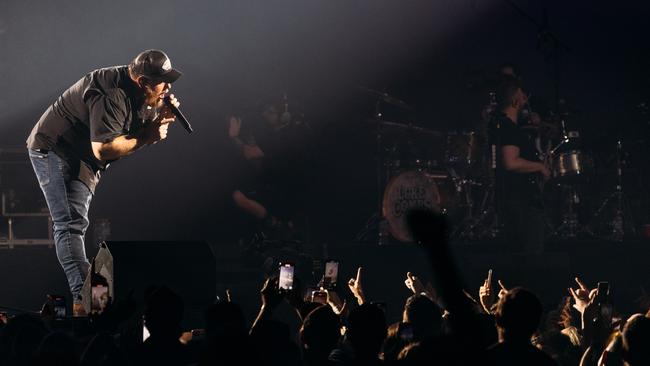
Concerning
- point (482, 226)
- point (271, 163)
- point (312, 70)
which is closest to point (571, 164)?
point (482, 226)

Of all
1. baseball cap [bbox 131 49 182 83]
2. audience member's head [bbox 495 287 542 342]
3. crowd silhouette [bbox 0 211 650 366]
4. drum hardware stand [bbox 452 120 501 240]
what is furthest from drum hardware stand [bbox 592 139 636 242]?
audience member's head [bbox 495 287 542 342]

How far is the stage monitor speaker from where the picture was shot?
6.28 metres

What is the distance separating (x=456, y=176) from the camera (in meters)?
12.9

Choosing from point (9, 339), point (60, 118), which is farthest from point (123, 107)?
point (9, 339)

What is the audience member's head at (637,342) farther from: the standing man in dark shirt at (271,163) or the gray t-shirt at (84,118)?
the standing man in dark shirt at (271,163)

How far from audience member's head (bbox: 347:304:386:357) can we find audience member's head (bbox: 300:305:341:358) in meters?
0.10

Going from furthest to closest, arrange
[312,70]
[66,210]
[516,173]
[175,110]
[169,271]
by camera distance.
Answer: [312,70] < [516,173] < [66,210] < [175,110] < [169,271]

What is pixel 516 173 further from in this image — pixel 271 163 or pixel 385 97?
pixel 271 163

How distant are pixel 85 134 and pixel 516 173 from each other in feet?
17.9

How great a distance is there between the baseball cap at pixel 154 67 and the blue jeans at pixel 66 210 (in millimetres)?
906

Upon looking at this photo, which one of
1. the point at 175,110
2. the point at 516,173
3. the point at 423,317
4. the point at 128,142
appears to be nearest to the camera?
the point at 423,317

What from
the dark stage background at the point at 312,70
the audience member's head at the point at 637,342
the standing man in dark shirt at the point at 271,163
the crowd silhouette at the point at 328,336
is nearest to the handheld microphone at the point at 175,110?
the crowd silhouette at the point at 328,336

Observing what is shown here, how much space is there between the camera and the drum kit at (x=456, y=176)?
40.8ft

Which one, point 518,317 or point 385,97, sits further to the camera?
point 385,97
